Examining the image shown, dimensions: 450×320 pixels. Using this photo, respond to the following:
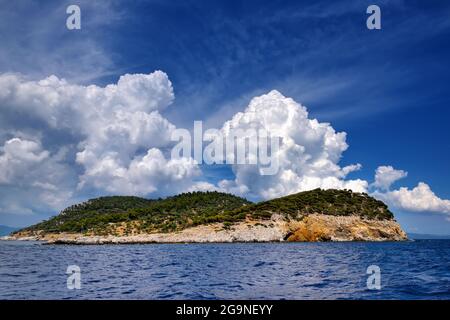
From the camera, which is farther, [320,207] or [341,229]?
[320,207]

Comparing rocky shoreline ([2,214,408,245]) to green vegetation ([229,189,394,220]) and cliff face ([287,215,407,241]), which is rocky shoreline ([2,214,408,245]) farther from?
green vegetation ([229,189,394,220])

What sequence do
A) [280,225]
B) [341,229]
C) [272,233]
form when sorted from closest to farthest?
[272,233] → [280,225] → [341,229]

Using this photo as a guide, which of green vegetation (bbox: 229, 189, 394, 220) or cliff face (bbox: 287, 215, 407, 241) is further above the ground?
green vegetation (bbox: 229, 189, 394, 220)

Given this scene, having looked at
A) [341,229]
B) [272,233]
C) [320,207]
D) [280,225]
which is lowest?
[272,233]

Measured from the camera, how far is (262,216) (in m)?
173

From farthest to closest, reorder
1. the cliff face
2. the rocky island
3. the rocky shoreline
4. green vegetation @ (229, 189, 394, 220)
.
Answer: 1. green vegetation @ (229, 189, 394, 220)
2. the cliff face
3. the rocky island
4. the rocky shoreline

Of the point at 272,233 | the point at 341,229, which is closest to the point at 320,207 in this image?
the point at 341,229

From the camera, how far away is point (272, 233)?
159500 mm

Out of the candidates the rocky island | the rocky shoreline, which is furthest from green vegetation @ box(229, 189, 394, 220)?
the rocky shoreline

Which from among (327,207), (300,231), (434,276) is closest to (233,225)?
(300,231)

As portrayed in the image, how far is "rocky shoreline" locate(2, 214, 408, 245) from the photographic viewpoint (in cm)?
15600

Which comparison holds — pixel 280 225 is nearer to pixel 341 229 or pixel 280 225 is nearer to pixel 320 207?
pixel 341 229

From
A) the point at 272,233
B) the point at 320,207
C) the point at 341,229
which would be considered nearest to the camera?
the point at 272,233

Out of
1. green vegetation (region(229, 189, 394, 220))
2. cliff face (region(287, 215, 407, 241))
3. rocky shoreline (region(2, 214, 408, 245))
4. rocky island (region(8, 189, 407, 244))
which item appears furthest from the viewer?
green vegetation (region(229, 189, 394, 220))
